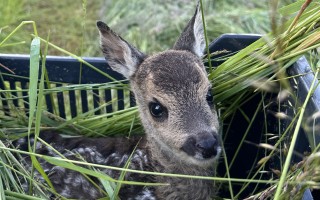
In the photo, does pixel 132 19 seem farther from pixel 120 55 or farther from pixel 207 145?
pixel 207 145

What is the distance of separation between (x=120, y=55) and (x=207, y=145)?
0.79 metres

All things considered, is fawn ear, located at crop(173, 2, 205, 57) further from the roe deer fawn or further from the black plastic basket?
the black plastic basket

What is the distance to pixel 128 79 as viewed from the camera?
9.07 ft

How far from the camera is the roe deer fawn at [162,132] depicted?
2.29m

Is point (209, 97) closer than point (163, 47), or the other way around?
point (209, 97)

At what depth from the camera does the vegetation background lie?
4520 millimetres

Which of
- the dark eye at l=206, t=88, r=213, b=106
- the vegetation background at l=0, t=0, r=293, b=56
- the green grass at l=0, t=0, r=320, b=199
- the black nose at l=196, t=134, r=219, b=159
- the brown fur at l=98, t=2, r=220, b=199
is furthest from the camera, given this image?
the vegetation background at l=0, t=0, r=293, b=56

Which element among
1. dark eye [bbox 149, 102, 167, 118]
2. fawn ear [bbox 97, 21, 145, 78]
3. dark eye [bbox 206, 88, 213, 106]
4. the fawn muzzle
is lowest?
the fawn muzzle

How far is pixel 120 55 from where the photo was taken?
273 centimetres

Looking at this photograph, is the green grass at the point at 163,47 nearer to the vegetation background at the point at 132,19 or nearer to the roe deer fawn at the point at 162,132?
the vegetation background at the point at 132,19

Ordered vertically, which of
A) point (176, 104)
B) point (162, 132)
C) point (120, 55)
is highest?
point (120, 55)

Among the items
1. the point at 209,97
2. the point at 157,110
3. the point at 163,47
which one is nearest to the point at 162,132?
the point at 157,110

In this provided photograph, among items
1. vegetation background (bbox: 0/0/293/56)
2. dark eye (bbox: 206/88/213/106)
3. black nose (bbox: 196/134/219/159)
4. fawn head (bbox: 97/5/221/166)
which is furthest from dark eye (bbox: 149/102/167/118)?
vegetation background (bbox: 0/0/293/56)

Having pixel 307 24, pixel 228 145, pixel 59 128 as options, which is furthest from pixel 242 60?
pixel 59 128
